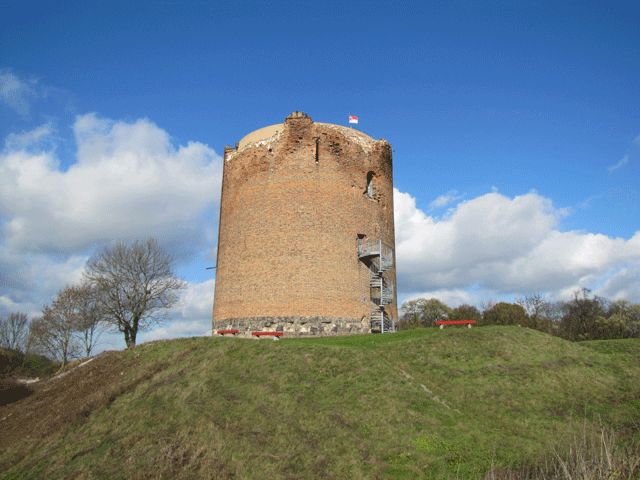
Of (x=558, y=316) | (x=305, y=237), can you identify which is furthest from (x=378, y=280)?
(x=558, y=316)

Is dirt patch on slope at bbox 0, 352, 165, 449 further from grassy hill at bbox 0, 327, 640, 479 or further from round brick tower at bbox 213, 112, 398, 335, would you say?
round brick tower at bbox 213, 112, 398, 335

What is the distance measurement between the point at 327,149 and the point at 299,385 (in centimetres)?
1336

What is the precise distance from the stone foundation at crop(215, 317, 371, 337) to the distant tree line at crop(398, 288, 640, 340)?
18.4 meters

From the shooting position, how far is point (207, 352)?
13.9m

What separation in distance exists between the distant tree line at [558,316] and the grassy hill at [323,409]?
2535cm

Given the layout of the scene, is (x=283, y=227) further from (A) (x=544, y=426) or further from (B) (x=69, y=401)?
(A) (x=544, y=426)

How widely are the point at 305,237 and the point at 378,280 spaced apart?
13.5ft

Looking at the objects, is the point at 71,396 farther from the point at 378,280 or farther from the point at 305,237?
the point at 378,280

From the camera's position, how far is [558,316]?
5472cm

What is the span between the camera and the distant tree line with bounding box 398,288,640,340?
40.0 meters

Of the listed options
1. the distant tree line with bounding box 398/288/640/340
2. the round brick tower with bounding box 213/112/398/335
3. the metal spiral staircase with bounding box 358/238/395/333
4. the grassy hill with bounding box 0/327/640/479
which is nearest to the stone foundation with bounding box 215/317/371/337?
the round brick tower with bounding box 213/112/398/335

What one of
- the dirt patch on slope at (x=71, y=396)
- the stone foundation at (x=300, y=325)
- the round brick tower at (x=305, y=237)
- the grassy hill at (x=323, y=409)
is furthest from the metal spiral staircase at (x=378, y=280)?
the dirt patch on slope at (x=71, y=396)

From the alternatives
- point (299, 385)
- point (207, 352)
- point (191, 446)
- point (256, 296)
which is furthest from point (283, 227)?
point (191, 446)

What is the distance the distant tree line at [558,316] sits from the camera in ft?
131
